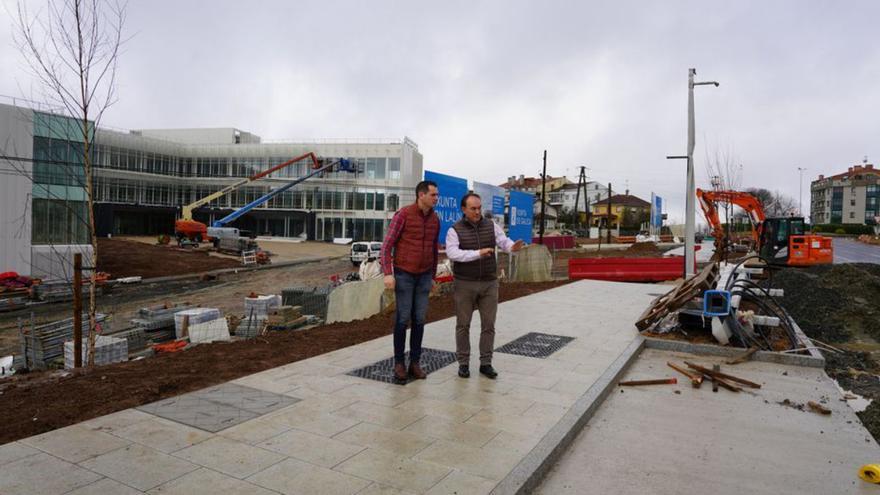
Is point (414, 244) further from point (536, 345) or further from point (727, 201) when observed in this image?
point (727, 201)

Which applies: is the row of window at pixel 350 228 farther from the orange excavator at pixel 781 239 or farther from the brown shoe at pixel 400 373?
the brown shoe at pixel 400 373

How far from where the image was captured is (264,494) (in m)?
2.97

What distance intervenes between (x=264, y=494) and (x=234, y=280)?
84.6 ft

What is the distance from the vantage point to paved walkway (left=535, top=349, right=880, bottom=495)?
3.56 metres

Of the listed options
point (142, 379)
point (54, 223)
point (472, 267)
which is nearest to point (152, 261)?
point (54, 223)

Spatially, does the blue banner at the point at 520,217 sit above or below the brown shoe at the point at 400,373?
above

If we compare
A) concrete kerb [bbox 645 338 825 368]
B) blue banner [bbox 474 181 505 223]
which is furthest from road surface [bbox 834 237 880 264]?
concrete kerb [bbox 645 338 825 368]

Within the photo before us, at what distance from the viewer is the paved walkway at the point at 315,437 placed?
312cm

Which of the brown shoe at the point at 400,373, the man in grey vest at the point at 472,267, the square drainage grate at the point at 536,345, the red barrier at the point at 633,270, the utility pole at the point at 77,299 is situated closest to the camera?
the brown shoe at the point at 400,373

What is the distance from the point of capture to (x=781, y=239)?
22531 mm

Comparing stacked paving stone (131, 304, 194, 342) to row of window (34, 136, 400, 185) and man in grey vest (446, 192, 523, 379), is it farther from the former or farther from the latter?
row of window (34, 136, 400, 185)

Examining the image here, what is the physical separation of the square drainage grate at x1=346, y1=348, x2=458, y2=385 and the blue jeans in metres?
0.29

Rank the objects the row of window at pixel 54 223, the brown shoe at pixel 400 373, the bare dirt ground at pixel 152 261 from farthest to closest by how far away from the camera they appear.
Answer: the bare dirt ground at pixel 152 261
the row of window at pixel 54 223
the brown shoe at pixel 400 373

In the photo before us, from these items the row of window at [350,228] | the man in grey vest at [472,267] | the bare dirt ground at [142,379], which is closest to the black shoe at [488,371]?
the man in grey vest at [472,267]
